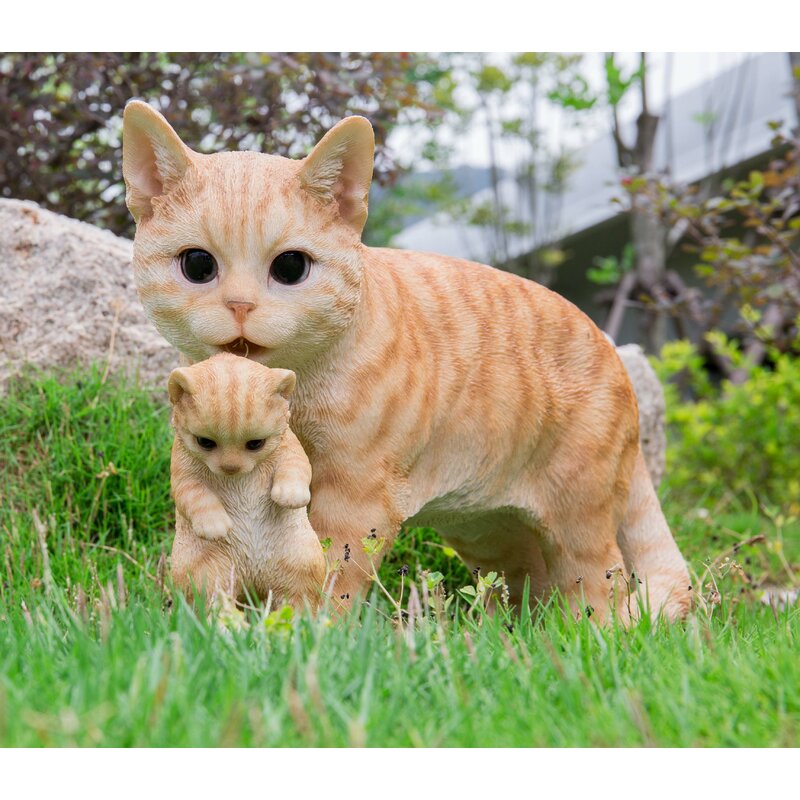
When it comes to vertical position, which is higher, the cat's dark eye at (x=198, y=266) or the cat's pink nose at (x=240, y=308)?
the cat's dark eye at (x=198, y=266)

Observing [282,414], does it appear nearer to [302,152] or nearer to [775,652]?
[775,652]

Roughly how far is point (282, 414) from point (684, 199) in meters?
3.30

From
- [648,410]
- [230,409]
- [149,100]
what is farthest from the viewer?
[149,100]

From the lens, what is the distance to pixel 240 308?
1.94m

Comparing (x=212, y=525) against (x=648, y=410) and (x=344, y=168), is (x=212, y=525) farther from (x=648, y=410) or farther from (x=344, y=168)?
(x=648, y=410)

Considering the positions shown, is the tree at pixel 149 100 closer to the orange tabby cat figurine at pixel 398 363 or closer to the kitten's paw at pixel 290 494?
the orange tabby cat figurine at pixel 398 363

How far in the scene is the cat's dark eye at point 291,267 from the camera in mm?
2006

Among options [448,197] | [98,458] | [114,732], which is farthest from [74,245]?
[448,197]

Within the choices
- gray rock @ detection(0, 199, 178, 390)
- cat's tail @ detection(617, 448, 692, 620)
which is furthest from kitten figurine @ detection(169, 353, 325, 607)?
gray rock @ detection(0, 199, 178, 390)

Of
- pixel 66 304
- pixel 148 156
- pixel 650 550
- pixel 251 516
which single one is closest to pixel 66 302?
pixel 66 304

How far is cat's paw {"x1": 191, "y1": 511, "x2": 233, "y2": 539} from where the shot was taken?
1.91m

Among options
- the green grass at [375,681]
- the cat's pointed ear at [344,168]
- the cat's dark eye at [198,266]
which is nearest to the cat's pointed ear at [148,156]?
the cat's dark eye at [198,266]

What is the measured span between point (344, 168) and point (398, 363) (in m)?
0.44

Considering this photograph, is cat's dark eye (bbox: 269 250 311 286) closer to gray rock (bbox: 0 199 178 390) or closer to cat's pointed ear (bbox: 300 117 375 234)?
cat's pointed ear (bbox: 300 117 375 234)
